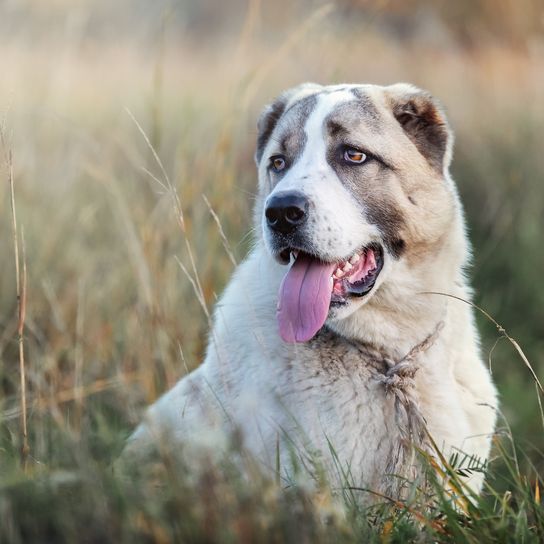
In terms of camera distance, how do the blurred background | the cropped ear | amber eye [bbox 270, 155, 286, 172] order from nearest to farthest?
amber eye [bbox 270, 155, 286, 172]
the cropped ear
the blurred background

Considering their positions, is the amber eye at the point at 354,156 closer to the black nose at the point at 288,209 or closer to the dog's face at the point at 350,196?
the dog's face at the point at 350,196

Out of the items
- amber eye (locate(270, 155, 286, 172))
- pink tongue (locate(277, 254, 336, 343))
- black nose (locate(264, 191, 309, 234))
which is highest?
amber eye (locate(270, 155, 286, 172))

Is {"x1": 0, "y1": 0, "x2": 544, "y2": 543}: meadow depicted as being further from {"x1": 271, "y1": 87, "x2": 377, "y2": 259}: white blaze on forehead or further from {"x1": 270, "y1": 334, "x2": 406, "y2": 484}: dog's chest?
{"x1": 271, "y1": 87, "x2": 377, "y2": 259}: white blaze on forehead

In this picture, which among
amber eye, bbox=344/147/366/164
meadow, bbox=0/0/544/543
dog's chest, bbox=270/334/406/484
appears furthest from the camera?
amber eye, bbox=344/147/366/164

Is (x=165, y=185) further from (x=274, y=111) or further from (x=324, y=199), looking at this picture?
(x=324, y=199)

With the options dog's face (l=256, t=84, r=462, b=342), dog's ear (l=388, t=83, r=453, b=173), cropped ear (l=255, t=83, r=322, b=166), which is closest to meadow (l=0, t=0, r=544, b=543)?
dog's face (l=256, t=84, r=462, b=342)

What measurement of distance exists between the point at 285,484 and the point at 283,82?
5.38 meters

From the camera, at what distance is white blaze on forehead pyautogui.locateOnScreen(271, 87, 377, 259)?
3105mm

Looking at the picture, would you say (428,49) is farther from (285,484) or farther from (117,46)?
(285,484)

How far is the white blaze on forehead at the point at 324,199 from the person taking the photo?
311cm

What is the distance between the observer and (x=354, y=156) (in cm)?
338

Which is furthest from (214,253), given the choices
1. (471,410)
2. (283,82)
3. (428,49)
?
(428,49)

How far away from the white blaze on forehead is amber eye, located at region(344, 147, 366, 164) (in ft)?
0.29

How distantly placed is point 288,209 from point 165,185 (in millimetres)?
1050
